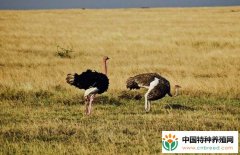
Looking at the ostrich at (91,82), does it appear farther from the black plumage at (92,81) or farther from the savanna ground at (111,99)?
the savanna ground at (111,99)

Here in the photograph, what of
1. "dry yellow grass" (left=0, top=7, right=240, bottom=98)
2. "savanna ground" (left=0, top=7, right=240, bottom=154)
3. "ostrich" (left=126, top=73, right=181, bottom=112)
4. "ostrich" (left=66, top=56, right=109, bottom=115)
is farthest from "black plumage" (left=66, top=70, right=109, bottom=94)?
"dry yellow grass" (left=0, top=7, right=240, bottom=98)

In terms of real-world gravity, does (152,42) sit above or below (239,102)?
above

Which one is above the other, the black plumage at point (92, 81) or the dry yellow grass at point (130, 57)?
the dry yellow grass at point (130, 57)

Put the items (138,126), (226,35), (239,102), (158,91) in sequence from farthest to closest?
(226,35) < (239,102) < (158,91) < (138,126)

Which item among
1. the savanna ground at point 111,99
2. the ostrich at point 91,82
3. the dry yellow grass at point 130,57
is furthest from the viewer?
the dry yellow grass at point 130,57

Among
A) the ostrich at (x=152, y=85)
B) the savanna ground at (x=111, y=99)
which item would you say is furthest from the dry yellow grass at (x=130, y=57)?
the ostrich at (x=152, y=85)

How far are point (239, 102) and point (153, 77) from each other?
299 centimetres

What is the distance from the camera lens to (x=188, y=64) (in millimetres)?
23266

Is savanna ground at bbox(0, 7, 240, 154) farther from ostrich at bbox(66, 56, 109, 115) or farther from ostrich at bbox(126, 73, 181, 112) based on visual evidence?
ostrich at bbox(66, 56, 109, 115)

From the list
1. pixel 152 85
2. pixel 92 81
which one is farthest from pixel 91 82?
pixel 152 85

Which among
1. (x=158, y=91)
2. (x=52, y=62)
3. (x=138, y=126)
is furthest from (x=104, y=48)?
(x=138, y=126)

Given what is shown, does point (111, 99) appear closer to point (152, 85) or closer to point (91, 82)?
point (91, 82)

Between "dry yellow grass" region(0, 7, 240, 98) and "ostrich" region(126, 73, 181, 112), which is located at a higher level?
"dry yellow grass" region(0, 7, 240, 98)

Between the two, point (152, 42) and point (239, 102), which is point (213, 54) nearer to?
point (152, 42)
